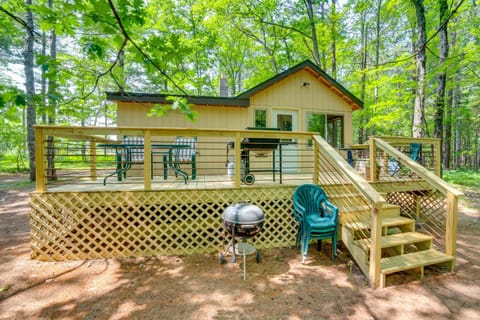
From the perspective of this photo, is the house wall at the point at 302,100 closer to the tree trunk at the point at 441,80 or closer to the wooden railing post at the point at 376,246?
the tree trunk at the point at 441,80

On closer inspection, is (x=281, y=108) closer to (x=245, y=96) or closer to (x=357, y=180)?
(x=245, y=96)

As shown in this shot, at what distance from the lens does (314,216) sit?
140 inches

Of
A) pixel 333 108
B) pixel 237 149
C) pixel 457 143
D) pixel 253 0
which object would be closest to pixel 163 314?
pixel 237 149

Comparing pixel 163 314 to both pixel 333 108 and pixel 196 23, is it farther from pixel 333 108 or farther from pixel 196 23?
pixel 196 23

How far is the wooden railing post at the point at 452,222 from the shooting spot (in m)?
2.90

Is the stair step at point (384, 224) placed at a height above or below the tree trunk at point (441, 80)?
below

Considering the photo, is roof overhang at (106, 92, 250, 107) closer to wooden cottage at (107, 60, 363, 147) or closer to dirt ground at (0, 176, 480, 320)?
wooden cottage at (107, 60, 363, 147)

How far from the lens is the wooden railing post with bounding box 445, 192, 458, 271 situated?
2895 millimetres

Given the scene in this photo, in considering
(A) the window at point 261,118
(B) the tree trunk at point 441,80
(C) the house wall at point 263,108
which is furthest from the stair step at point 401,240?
(B) the tree trunk at point 441,80

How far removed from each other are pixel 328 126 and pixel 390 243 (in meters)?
5.08

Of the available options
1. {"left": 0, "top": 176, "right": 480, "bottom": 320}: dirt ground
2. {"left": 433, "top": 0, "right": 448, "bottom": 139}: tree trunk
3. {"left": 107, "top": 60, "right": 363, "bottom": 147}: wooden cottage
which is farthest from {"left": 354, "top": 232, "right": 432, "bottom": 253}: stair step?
{"left": 433, "top": 0, "right": 448, "bottom": 139}: tree trunk

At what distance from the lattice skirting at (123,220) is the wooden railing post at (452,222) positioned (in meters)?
2.12

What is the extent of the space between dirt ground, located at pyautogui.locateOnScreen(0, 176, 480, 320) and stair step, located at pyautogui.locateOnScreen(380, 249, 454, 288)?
0.18 meters

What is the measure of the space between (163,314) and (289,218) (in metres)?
2.51
